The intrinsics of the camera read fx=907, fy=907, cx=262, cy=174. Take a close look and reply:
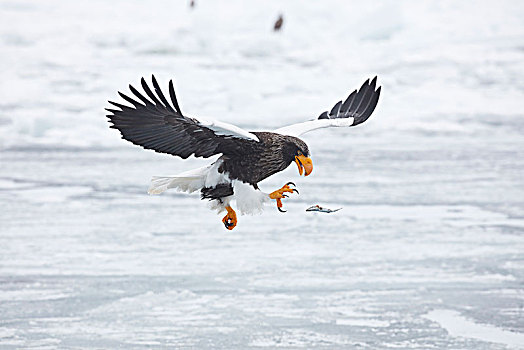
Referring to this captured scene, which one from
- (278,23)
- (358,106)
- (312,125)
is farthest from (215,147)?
(278,23)

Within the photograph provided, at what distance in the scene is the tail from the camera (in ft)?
13.4

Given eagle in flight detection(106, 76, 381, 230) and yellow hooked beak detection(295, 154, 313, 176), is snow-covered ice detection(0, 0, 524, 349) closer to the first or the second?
eagle in flight detection(106, 76, 381, 230)

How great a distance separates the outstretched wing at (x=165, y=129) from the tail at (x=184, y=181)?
227 mm

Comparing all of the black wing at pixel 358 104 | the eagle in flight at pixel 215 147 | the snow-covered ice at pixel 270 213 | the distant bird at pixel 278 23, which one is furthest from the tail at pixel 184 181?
the distant bird at pixel 278 23

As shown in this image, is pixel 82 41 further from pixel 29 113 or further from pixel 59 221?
pixel 59 221

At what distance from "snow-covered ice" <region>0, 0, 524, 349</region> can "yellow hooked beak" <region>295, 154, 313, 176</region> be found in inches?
48.9

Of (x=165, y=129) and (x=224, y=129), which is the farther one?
(x=165, y=129)

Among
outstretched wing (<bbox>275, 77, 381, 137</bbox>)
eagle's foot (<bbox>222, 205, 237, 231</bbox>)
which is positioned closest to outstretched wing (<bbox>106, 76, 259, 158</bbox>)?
eagle's foot (<bbox>222, 205, 237, 231</bbox>)

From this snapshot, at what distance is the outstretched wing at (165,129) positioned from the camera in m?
3.69

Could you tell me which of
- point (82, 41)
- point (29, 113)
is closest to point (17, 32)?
point (82, 41)

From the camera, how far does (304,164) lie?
12.2 feet

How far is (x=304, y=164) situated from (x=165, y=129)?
595mm

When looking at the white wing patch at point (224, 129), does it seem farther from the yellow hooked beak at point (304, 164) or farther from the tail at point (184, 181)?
the tail at point (184, 181)

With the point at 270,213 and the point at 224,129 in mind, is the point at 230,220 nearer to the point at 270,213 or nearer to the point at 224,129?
the point at 224,129
